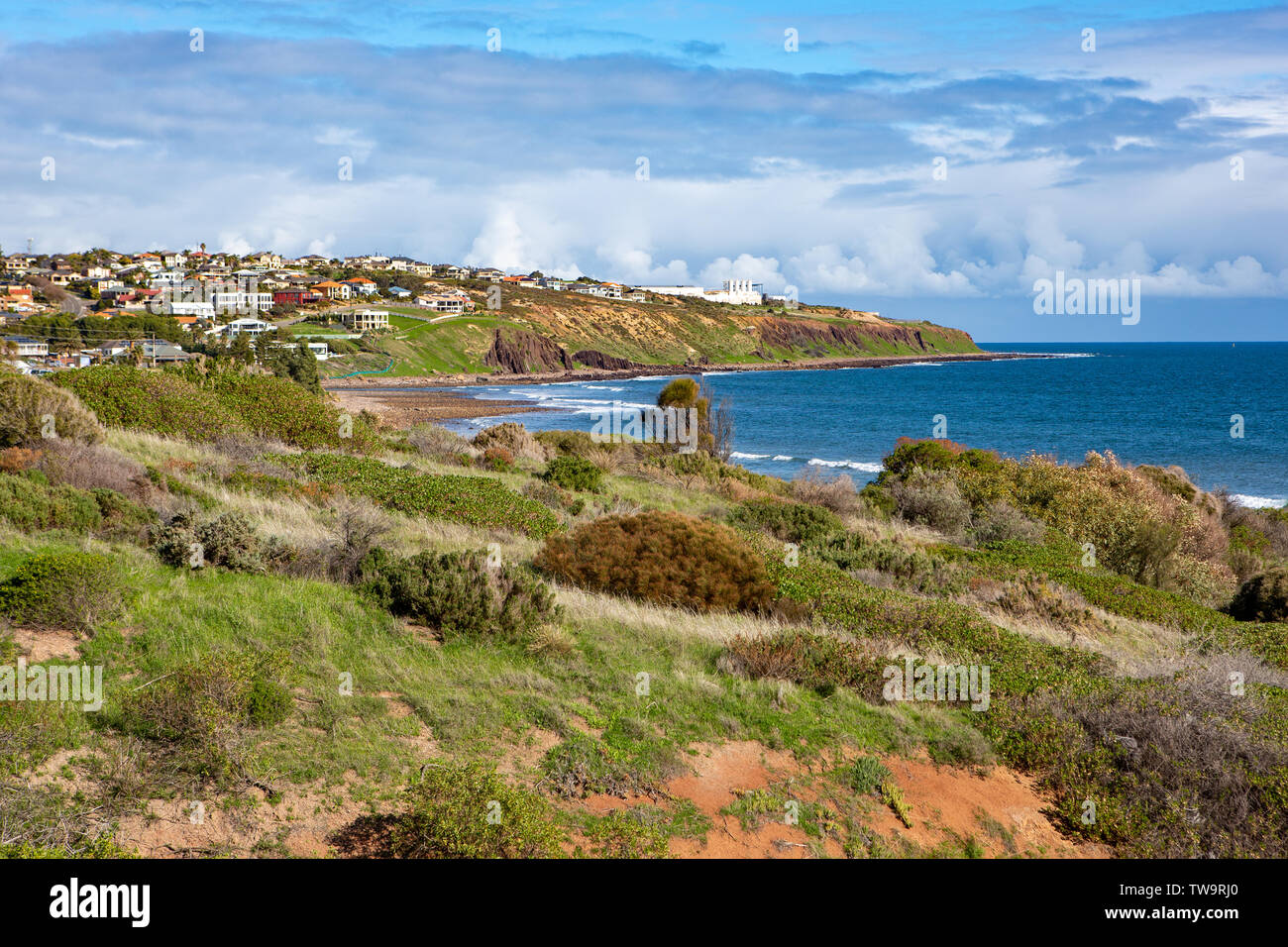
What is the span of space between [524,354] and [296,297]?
4633cm

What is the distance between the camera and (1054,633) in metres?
11.1

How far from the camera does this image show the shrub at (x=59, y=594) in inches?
274

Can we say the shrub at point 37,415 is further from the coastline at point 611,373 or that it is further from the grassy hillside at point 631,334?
the grassy hillside at point 631,334

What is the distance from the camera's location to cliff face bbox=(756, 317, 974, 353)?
559ft

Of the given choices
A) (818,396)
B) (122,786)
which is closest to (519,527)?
(122,786)

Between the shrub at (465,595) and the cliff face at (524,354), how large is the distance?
11241cm

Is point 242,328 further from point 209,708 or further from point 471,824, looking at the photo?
point 471,824

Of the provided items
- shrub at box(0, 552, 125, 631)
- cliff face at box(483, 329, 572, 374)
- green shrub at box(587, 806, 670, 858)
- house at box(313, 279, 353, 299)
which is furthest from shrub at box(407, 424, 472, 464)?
house at box(313, 279, 353, 299)

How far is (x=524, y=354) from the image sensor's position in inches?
4943

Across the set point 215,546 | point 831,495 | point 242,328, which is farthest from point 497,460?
point 242,328

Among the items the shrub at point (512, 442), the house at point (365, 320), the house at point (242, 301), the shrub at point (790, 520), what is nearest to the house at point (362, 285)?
the house at point (242, 301)

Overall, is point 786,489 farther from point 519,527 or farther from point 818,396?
point 818,396
